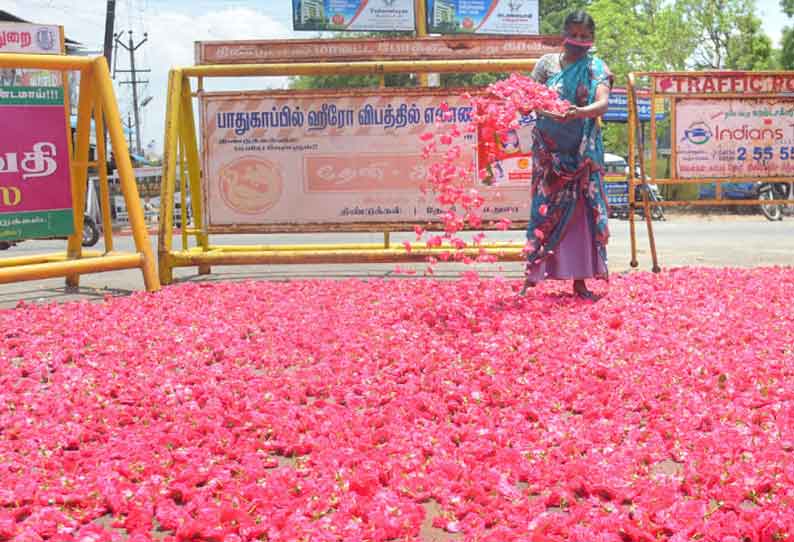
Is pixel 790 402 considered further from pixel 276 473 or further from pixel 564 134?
pixel 564 134

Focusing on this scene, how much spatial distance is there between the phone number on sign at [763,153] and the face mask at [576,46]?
3872mm

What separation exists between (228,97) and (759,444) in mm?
6188

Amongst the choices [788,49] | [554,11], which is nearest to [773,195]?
[788,49]

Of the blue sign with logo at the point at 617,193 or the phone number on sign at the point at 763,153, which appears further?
the blue sign with logo at the point at 617,193

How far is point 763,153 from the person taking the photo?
29.4 ft

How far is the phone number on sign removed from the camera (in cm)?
895

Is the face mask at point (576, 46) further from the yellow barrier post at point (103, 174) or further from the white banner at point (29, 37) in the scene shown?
the white banner at point (29, 37)

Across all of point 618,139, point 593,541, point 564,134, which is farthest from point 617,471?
point 618,139

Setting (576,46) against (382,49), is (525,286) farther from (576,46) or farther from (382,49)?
(382,49)

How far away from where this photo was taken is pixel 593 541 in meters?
2.47

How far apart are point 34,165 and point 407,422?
4.91 m

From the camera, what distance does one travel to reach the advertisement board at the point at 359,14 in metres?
29.9

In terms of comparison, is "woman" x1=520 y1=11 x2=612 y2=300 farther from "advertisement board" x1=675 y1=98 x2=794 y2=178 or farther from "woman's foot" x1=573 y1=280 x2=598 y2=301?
"advertisement board" x1=675 y1=98 x2=794 y2=178

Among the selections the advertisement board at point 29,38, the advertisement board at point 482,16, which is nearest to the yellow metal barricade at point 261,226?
the advertisement board at point 482,16
